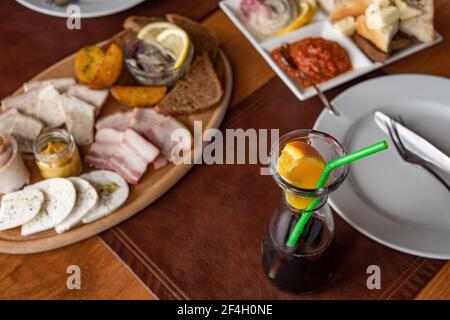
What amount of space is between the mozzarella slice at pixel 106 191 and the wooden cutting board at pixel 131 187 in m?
0.01

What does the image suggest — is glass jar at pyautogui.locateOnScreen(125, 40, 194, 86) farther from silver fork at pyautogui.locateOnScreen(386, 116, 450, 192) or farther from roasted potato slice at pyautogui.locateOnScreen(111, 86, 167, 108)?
silver fork at pyautogui.locateOnScreen(386, 116, 450, 192)

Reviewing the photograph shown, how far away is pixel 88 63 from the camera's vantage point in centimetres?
155

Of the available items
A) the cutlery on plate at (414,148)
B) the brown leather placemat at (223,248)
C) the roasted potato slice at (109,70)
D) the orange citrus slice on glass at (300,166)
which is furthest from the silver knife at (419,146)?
the roasted potato slice at (109,70)

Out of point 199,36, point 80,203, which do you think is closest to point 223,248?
point 80,203

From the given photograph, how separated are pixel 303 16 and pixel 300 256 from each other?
799 mm

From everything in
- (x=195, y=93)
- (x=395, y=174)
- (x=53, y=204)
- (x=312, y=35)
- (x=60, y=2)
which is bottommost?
(x=395, y=174)

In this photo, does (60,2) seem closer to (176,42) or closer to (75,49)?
(75,49)

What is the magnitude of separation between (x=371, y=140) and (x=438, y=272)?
0.35 meters

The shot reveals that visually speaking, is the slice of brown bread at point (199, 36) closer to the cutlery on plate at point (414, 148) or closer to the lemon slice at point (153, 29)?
the lemon slice at point (153, 29)

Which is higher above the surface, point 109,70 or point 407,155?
point 109,70

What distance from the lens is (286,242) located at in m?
1.08

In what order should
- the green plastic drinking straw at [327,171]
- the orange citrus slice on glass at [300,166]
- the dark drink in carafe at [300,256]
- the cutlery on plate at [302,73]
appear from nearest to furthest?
the green plastic drinking straw at [327,171] < the orange citrus slice on glass at [300,166] < the dark drink in carafe at [300,256] < the cutlery on plate at [302,73]

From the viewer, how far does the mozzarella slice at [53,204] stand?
124 cm

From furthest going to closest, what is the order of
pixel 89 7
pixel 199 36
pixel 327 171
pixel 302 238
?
pixel 89 7 < pixel 199 36 < pixel 302 238 < pixel 327 171
